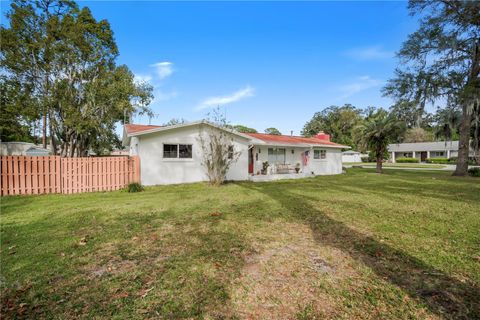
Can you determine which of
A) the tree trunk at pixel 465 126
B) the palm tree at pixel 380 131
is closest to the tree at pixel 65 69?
the palm tree at pixel 380 131

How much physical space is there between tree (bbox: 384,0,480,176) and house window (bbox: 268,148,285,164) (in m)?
10.9

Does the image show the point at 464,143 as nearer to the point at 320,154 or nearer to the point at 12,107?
the point at 320,154

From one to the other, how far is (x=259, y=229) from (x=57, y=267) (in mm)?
3671

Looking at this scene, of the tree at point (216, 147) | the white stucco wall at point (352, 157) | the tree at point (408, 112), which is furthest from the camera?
the white stucco wall at point (352, 157)

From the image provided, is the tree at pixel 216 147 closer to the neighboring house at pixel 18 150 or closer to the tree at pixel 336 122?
the neighboring house at pixel 18 150

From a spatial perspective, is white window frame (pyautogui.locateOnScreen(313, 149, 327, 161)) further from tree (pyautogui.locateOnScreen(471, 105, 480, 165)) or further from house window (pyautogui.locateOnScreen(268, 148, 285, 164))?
tree (pyautogui.locateOnScreen(471, 105, 480, 165))

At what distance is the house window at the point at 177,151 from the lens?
13706 mm

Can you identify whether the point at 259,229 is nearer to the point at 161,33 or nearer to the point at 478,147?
the point at 161,33

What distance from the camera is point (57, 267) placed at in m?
3.60

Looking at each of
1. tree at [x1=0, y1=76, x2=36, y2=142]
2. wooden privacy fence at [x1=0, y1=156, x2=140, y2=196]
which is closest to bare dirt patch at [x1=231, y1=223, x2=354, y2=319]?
wooden privacy fence at [x1=0, y1=156, x2=140, y2=196]

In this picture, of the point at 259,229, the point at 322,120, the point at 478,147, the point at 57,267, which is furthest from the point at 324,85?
the point at 322,120

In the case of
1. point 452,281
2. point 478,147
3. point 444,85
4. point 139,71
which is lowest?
point 452,281

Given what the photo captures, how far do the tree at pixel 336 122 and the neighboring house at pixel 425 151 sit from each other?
9796 mm

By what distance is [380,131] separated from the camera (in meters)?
20.2
